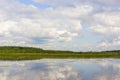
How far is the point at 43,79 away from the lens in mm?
24234

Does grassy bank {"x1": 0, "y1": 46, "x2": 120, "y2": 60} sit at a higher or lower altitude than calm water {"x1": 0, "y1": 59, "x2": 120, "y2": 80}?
higher

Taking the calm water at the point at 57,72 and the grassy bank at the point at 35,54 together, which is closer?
the calm water at the point at 57,72

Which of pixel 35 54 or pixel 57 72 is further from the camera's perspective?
pixel 35 54

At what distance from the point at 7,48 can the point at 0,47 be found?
12.7ft

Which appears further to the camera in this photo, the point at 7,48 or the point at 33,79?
the point at 7,48

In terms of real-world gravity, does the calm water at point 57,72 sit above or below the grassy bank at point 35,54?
below

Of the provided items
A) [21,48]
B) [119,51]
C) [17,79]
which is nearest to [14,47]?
[21,48]

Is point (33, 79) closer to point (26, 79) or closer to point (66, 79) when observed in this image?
point (26, 79)

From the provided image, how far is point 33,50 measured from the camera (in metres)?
141

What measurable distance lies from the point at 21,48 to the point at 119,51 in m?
51.0

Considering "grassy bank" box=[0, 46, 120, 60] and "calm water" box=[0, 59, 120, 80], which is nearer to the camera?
"calm water" box=[0, 59, 120, 80]

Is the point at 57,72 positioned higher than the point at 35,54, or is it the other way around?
the point at 35,54

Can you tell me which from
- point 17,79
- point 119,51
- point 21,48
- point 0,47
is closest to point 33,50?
point 21,48

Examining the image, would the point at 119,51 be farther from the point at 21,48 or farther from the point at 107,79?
the point at 107,79
